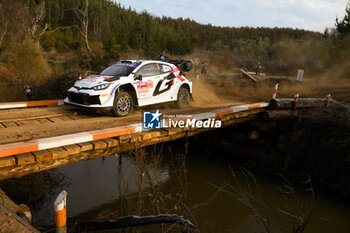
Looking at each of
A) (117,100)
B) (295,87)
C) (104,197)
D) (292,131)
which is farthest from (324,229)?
(295,87)

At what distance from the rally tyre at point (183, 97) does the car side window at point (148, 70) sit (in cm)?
141

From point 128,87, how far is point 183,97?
2570 mm

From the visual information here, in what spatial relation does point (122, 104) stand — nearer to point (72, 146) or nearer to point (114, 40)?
point (72, 146)

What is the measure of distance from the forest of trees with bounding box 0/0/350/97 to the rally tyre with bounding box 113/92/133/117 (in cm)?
1143

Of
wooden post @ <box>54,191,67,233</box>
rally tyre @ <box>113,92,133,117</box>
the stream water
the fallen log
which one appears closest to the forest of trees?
the stream water

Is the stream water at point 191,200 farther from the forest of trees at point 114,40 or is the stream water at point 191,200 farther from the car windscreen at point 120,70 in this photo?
the forest of trees at point 114,40

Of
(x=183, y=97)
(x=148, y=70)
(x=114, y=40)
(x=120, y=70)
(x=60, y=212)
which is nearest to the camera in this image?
(x=60, y=212)

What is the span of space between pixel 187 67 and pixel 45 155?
762 cm

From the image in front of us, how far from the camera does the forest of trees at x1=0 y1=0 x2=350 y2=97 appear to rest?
18109 millimetres

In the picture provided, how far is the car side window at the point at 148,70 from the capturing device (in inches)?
307

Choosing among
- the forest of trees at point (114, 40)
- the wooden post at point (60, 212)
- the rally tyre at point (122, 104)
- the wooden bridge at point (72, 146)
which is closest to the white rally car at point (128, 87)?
the rally tyre at point (122, 104)

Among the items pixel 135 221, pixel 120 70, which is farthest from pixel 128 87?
pixel 135 221

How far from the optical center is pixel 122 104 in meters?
7.26

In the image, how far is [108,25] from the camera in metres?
62.9
